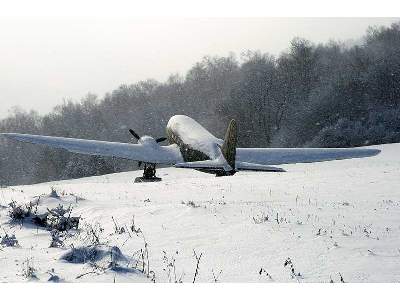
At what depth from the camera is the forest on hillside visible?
196ft

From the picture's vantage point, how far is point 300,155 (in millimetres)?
24859

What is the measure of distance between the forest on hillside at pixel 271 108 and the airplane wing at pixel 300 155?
102ft

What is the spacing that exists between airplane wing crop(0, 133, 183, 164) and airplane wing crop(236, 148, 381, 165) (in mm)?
4020

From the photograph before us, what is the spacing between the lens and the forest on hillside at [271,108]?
5981cm

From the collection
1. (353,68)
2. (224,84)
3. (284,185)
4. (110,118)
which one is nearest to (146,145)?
(284,185)

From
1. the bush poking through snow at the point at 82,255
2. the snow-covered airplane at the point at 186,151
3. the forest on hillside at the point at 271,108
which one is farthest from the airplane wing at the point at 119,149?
the forest on hillside at the point at 271,108

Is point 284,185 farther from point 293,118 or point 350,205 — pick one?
point 293,118

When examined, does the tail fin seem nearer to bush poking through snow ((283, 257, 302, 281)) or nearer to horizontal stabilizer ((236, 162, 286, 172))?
horizontal stabilizer ((236, 162, 286, 172))

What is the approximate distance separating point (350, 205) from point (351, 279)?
23.0 feet

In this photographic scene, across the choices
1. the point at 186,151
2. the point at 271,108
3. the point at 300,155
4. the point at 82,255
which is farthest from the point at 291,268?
the point at 271,108

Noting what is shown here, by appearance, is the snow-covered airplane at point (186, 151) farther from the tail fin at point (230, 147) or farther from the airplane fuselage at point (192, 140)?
the tail fin at point (230, 147)

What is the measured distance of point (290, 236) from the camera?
28.0 ft

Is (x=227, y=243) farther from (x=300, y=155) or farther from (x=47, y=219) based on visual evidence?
(x=300, y=155)

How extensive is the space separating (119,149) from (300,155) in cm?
1011
